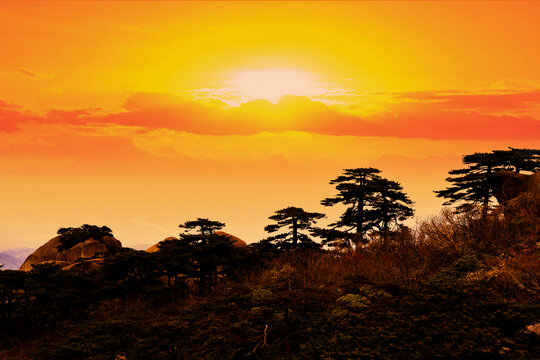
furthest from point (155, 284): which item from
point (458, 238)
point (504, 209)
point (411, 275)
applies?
point (504, 209)

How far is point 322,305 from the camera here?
1334 centimetres

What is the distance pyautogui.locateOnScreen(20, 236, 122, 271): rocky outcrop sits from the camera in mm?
37016

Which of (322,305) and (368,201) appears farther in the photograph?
(368,201)

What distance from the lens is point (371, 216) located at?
125 feet

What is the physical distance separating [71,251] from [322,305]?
32.2 metres

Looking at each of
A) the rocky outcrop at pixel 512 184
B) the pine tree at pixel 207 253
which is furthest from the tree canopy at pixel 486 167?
the pine tree at pixel 207 253

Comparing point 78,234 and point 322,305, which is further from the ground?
point 78,234

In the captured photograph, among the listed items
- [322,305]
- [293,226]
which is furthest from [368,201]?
[322,305]

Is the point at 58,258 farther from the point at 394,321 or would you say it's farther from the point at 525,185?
the point at 525,185

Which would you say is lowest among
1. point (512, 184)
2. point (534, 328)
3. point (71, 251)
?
Answer: point (534, 328)

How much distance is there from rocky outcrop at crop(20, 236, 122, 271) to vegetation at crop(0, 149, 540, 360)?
11.5 meters

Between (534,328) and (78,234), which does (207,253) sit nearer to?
(78,234)

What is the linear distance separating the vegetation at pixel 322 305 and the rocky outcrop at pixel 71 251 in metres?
11.5

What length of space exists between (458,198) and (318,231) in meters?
17.1
